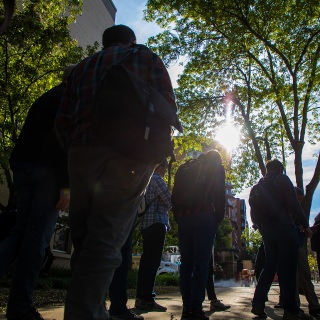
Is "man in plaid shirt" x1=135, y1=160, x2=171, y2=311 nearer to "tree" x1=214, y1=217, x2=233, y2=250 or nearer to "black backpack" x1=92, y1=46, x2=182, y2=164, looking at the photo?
"black backpack" x1=92, y1=46, x2=182, y2=164

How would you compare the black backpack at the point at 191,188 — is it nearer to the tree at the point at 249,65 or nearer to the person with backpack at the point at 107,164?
the person with backpack at the point at 107,164

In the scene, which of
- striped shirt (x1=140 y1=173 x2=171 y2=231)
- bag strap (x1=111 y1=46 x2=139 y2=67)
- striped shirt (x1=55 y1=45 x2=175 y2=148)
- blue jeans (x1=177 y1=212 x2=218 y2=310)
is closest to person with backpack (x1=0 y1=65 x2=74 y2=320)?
striped shirt (x1=55 y1=45 x2=175 y2=148)

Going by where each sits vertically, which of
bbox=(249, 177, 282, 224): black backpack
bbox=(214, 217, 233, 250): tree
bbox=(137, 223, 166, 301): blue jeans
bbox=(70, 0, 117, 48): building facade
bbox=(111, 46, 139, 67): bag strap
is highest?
bbox=(70, 0, 117, 48): building facade

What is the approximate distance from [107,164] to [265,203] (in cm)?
310

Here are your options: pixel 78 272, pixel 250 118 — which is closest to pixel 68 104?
pixel 78 272

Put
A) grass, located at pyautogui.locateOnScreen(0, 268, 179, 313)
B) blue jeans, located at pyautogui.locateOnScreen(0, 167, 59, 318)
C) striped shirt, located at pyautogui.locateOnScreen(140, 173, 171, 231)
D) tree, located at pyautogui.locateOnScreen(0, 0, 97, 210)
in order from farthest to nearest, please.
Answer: tree, located at pyautogui.locateOnScreen(0, 0, 97, 210)
grass, located at pyautogui.locateOnScreen(0, 268, 179, 313)
striped shirt, located at pyautogui.locateOnScreen(140, 173, 171, 231)
blue jeans, located at pyautogui.locateOnScreen(0, 167, 59, 318)

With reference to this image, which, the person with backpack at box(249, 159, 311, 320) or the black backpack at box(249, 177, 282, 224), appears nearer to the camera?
the person with backpack at box(249, 159, 311, 320)

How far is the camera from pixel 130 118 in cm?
194

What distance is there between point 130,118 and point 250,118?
16290 millimetres

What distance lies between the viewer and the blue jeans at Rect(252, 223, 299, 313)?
4.18m

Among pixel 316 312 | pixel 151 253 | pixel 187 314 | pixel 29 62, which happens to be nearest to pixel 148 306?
pixel 151 253

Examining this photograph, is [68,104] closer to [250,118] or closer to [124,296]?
[124,296]

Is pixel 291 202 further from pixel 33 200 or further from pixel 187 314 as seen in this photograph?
pixel 33 200

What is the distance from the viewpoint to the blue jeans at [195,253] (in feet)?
12.5
